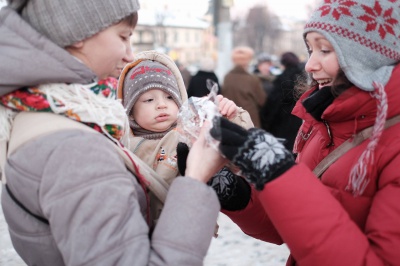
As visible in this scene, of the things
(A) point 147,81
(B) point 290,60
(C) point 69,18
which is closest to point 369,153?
(C) point 69,18

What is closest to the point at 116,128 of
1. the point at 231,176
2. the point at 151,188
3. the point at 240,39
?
the point at 151,188

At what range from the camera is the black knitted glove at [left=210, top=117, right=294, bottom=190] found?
4.73 feet

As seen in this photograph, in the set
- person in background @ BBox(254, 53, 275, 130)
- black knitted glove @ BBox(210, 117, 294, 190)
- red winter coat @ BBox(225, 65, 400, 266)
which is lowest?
person in background @ BBox(254, 53, 275, 130)

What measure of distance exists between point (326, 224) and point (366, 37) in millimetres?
689

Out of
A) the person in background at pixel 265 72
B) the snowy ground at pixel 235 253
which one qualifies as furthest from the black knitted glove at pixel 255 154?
the person in background at pixel 265 72

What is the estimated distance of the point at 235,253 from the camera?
4.31 m

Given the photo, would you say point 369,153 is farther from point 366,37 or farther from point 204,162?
Result: point 204,162

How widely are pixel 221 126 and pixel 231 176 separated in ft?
1.52

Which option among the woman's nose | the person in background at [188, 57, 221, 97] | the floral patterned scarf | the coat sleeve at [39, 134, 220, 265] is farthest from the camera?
the person in background at [188, 57, 221, 97]

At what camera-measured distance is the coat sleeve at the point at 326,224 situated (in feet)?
4.61

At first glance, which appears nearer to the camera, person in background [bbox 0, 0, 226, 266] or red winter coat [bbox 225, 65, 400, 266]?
person in background [bbox 0, 0, 226, 266]

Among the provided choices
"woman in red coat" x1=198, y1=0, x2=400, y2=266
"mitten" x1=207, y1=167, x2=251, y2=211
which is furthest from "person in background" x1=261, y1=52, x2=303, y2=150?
"woman in red coat" x1=198, y1=0, x2=400, y2=266

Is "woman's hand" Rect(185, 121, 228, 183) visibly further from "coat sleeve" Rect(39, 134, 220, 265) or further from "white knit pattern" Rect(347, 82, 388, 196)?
"white knit pattern" Rect(347, 82, 388, 196)

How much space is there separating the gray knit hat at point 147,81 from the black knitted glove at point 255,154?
2.88ft
